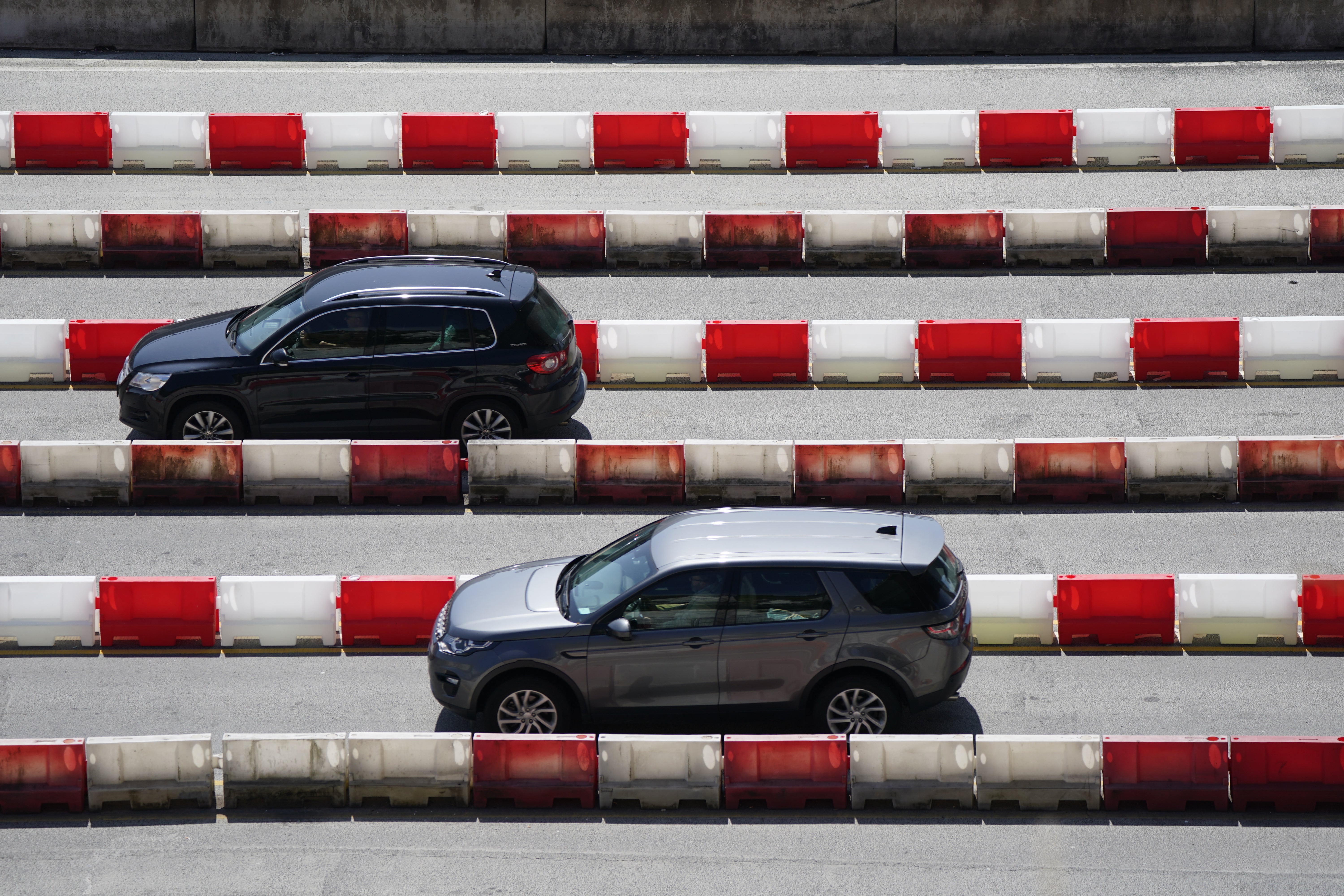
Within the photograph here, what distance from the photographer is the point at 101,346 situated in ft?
55.7

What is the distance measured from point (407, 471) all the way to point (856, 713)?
568cm

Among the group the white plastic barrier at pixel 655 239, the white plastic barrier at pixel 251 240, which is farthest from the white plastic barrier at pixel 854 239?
the white plastic barrier at pixel 251 240

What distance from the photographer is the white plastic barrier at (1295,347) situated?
16.8m

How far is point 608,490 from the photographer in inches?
589

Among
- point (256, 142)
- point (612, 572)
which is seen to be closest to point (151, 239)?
point (256, 142)

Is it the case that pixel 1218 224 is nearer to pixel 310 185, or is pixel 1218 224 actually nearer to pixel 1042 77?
pixel 1042 77

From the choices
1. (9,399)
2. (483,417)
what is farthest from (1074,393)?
(9,399)

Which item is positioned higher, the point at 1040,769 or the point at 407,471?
the point at 407,471

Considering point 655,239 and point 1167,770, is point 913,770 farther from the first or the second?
point 655,239

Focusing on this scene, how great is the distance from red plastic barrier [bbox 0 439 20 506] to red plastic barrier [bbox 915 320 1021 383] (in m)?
8.88

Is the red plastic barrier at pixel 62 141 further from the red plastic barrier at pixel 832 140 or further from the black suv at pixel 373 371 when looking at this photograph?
the red plastic barrier at pixel 832 140

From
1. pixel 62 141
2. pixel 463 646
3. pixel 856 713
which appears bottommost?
pixel 856 713

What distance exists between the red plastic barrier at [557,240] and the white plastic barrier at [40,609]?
26.2ft

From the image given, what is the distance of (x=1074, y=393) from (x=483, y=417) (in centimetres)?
612
